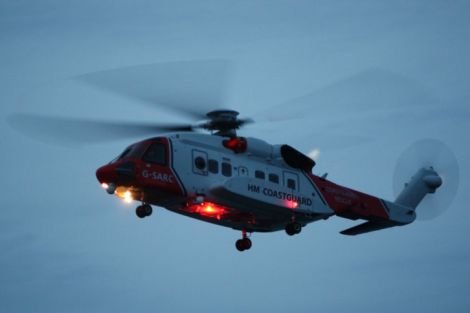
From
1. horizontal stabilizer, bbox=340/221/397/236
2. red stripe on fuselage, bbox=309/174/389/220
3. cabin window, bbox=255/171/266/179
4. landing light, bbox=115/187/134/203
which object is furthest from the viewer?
horizontal stabilizer, bbox=340/221/397/236

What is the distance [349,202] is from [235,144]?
5.23m

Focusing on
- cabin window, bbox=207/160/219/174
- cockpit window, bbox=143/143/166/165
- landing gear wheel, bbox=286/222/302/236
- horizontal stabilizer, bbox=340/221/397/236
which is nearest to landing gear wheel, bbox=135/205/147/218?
cockpit window, bbox=143/143/166/165

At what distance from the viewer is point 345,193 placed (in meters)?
30.6

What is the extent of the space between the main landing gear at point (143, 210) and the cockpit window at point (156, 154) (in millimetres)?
1350

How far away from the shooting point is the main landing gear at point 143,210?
85.9ft

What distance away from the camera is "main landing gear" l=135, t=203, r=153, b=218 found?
26.2 m

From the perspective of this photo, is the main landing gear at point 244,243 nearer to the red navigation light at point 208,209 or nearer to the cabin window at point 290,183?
the red navigation light at point 208,209

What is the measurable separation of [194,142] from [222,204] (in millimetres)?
2117

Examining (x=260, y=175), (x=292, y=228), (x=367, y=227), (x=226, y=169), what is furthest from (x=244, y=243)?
(x=367, y=227)

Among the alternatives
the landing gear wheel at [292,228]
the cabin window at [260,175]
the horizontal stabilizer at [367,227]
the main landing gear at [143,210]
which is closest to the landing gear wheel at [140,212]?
the main landing gear at [143,210]

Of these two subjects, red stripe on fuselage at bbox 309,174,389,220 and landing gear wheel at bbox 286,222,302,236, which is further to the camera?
red stripe on fuselage at bbox 309,174,389,220

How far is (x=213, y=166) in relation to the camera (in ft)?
89.5

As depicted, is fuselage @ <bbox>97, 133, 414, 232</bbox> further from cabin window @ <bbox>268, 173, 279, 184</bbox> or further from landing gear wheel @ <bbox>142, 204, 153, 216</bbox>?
landing gear wheel @ <bbox>142, 204, 153, 216</bbox>

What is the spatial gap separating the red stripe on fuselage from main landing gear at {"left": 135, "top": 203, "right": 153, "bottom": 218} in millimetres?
6227
